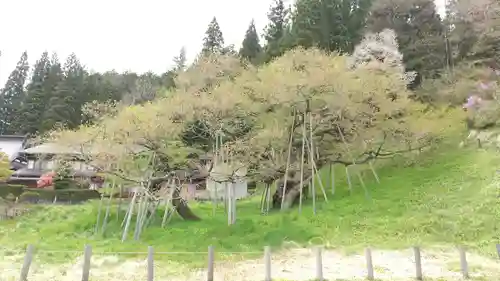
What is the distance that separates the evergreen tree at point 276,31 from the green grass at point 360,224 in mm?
17448

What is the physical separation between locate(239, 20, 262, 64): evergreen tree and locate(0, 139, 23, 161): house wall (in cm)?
2481

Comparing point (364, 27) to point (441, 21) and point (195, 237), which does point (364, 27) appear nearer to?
point (441, 21)

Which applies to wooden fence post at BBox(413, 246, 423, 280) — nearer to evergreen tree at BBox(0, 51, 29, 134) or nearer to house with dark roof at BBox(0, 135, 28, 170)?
house with dark roof at BBox(0, 135, 28, 170)

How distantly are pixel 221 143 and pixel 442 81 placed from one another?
1722cm

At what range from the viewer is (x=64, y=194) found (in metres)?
28.5

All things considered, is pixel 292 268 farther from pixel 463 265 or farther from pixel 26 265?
pixel 26 265

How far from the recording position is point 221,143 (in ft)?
63.5

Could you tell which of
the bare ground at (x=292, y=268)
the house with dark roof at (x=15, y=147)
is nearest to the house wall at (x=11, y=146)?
the house with dark roof at (x=15, y=147)

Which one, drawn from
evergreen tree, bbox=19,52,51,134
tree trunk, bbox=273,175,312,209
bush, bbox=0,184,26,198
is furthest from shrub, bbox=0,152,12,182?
tree trunk, bbox=273,175,312,209

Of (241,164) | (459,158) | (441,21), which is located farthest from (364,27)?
(241,164)

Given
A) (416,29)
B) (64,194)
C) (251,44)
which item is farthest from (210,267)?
(251,44)

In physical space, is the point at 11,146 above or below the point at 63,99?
below

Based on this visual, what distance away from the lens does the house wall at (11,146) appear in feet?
136

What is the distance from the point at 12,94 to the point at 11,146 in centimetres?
1427
